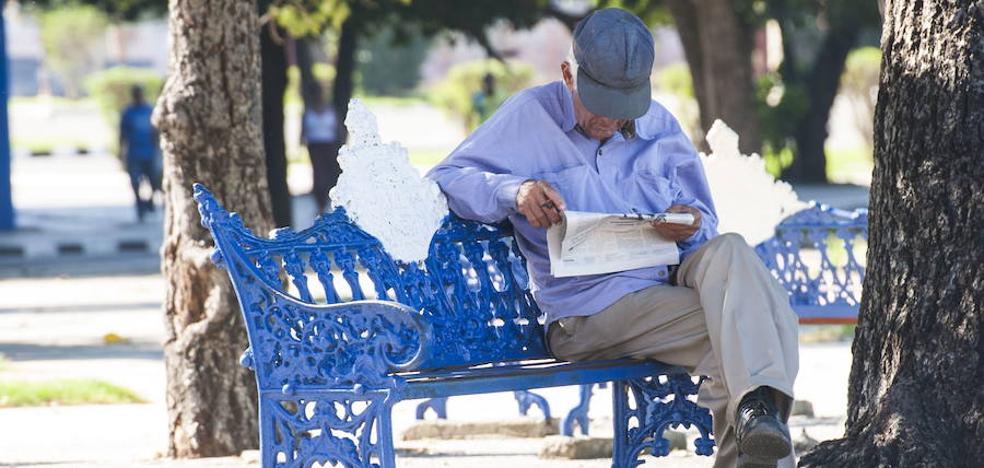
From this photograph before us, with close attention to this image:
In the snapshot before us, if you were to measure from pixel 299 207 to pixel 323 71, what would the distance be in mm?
27382

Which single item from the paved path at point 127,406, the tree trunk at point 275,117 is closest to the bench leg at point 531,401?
the paved path at point 127,406

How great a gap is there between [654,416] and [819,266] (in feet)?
7.36

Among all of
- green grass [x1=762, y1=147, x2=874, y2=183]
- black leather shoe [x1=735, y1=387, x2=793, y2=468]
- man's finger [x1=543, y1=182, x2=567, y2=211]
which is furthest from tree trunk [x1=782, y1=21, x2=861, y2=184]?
black leather shoe [x1=735, y1=387, x2=793, y2=468]

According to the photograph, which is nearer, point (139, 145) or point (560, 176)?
point (560, 176)

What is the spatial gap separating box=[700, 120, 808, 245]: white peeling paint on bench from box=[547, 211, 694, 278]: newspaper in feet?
5.24

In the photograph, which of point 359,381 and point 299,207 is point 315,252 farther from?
point 299,207

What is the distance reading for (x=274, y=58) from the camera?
17.5 metres

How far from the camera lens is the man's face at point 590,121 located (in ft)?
17.1

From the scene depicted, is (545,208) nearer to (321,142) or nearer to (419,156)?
(321,142)

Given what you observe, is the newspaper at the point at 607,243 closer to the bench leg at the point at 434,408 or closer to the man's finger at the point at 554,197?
the man's finger at the point at 554,197

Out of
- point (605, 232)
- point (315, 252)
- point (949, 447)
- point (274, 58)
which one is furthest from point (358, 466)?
point (274, 58)

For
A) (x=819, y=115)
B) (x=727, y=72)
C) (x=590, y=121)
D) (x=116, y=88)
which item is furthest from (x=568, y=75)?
(x=116, y=88)

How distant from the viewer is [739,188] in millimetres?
6871

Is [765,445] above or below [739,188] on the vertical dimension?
below
